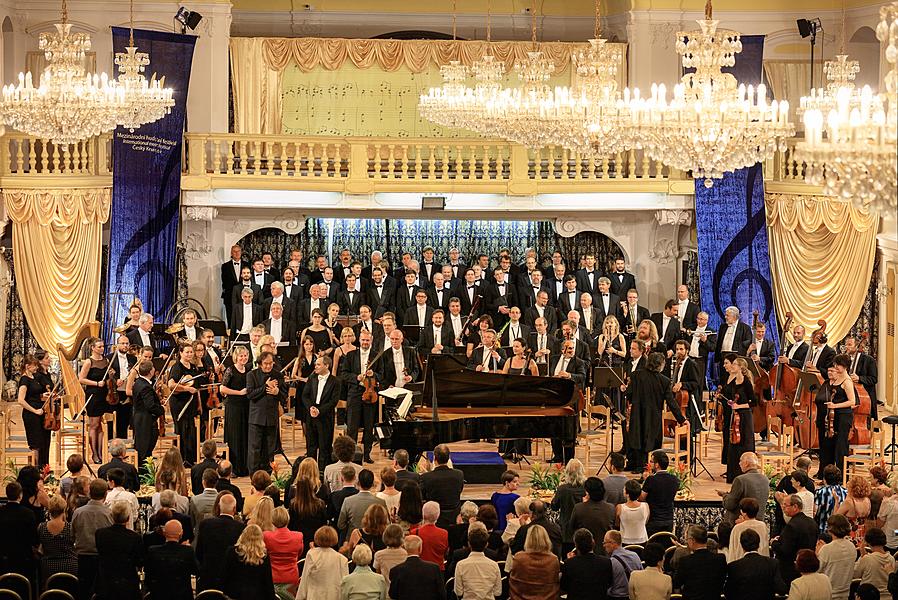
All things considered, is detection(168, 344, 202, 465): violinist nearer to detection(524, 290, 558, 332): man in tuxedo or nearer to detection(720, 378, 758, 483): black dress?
detection(524, 290, 558, 332): man in tuxedo

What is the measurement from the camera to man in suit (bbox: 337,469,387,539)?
9.95m

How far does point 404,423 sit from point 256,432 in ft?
5.35

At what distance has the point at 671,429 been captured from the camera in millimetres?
14320

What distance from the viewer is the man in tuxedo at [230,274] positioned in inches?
728

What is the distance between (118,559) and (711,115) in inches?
203

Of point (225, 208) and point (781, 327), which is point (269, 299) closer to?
point (225, 208)

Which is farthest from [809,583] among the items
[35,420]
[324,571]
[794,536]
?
[35,420]

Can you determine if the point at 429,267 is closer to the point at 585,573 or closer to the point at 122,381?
the point at 122,381

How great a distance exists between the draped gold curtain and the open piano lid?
8146 millimetres

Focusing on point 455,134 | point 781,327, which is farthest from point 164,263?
point 781,327

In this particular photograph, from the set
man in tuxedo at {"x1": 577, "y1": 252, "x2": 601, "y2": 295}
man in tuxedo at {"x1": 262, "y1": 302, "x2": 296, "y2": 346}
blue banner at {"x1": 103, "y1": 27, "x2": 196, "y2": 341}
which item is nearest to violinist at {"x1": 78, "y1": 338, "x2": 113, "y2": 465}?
man in tuxedo at {"x1": 262, "y1": 302, "x2": 296, "y2": 346}

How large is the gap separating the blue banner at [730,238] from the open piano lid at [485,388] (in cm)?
558

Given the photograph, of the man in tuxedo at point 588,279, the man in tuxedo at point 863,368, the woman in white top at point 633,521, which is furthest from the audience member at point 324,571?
the man in tuxedo at point 588,279

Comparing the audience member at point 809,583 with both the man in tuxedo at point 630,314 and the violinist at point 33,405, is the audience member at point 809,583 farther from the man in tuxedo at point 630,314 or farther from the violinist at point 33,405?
the man in tuxedo at point 630,314
